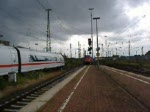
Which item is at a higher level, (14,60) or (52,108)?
(14,60)

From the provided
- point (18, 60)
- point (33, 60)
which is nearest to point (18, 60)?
A: point (18, 60)

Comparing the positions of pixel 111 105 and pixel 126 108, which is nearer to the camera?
pixel 126 108

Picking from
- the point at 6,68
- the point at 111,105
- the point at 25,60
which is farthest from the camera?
the point at 25,60

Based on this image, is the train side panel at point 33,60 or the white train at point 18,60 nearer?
the white train at point 18,60

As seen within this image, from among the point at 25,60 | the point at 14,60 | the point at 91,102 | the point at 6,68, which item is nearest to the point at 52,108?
the point at 91,102

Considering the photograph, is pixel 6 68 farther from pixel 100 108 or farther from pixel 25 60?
pixel 100 108

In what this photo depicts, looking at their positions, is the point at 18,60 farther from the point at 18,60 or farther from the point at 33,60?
the point at 33,60

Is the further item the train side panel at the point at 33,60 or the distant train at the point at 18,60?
the train side panel at the point at 33,60

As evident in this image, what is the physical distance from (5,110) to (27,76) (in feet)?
68.4

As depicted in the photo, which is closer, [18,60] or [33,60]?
[18,60]

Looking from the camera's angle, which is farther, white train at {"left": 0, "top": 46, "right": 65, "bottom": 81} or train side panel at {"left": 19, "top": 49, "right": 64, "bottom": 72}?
train side panel at {"left": 19, "top": 49, "right": 64, "bottom": 72}

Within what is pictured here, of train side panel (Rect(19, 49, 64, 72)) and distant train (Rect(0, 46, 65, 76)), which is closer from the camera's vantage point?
distant train (Rect(0, 46, 65, 76))

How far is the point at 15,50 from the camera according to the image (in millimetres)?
30078

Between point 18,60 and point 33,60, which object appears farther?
point 33,60
